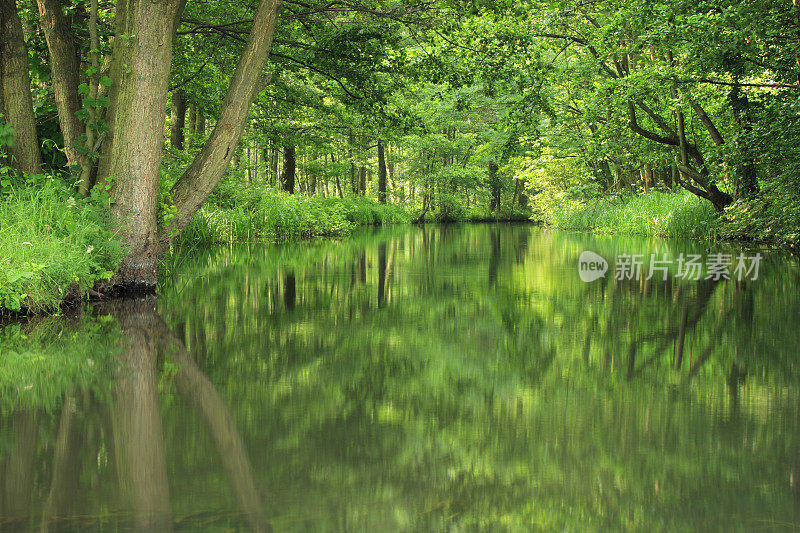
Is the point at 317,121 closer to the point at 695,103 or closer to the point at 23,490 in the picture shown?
the point at 695,103

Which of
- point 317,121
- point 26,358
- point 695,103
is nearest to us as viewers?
point 26,358

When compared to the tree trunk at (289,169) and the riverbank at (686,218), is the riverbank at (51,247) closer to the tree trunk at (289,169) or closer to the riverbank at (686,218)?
the riverbank at (686,218)

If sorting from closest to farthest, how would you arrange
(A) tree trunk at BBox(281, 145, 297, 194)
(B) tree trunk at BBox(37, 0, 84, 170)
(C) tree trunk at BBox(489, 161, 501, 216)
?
(B) tree trunk at BBox(37, 0, 84, 170), (A) tree trunk at BBox(281, 145, 297, 194), (C) tree trunk at BBox(489, 161, 501, 216)

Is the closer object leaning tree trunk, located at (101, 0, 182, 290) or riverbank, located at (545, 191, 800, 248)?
leaning tree trunk, located at (101, 0, 182, 290)

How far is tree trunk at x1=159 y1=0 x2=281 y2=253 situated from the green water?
5.89 ft

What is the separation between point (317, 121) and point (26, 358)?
70.6 feet

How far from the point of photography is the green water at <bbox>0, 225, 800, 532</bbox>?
1.97 meters

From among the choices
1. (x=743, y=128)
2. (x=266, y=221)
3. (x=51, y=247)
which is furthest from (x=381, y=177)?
(x=51, y=247)

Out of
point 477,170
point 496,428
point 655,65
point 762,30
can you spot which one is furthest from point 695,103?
point 477,170

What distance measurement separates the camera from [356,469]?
7.41 feet

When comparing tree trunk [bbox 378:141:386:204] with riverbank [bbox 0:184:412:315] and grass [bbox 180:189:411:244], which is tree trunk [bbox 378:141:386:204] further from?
riverbank [bbox 0:184:412:315]

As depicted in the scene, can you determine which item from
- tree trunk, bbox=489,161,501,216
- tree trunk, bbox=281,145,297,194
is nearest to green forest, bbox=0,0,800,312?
tree trunk, bbox=281,145,297,194

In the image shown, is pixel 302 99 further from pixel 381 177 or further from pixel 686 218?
pixel 381 177

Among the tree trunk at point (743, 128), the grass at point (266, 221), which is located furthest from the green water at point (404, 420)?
the grass at point (266, 221)
